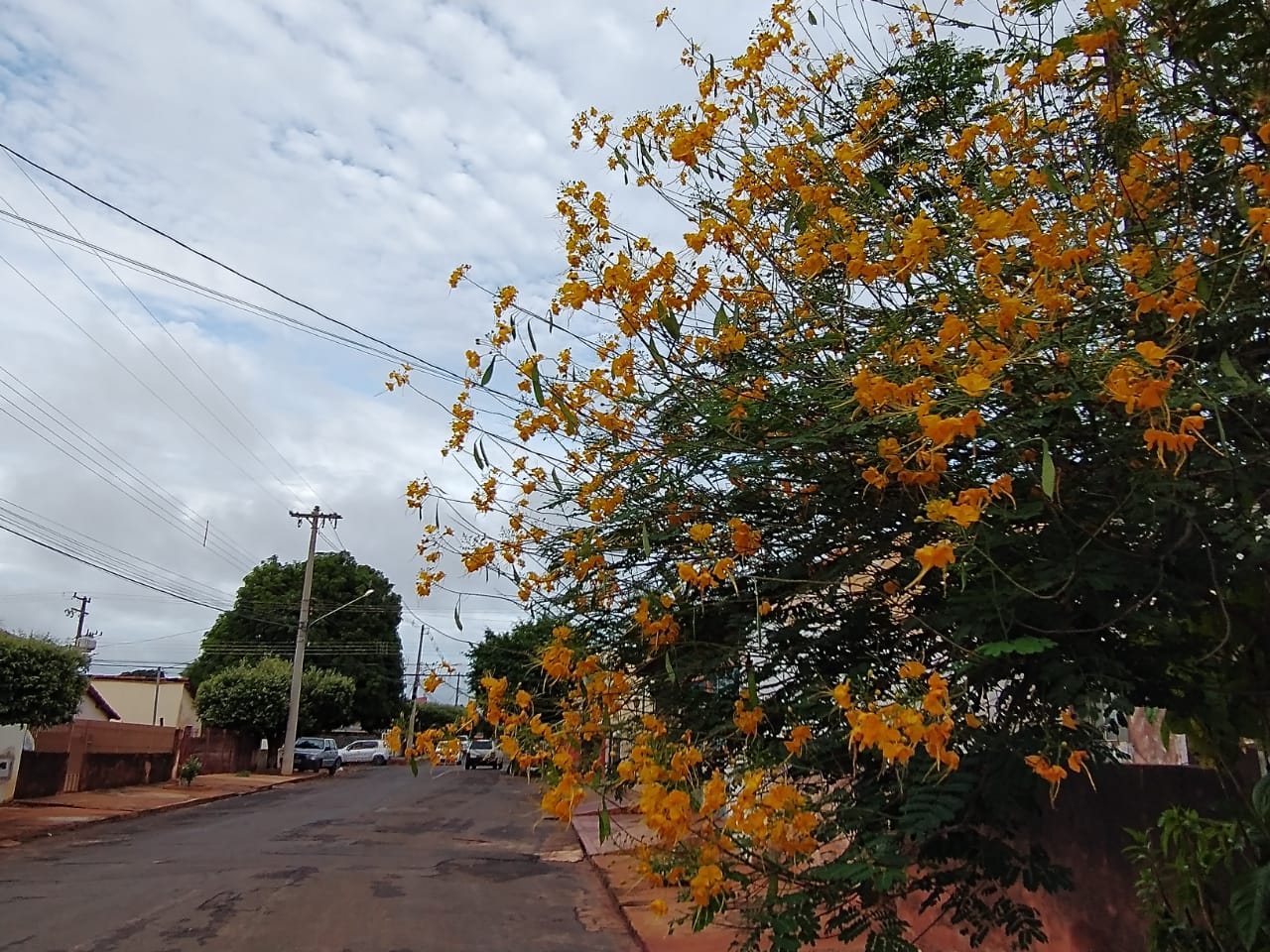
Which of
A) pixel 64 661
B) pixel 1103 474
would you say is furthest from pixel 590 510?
pixel 64 661

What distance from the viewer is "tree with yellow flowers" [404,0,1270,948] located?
279 cm

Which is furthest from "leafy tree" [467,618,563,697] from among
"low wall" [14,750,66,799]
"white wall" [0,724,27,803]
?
"low wall" [14,750,66,799]

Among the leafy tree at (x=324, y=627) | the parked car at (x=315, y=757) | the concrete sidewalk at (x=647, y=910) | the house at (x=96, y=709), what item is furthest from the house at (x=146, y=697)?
the concrete sidewalk at (x=647, y=910)

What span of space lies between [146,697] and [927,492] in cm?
4206

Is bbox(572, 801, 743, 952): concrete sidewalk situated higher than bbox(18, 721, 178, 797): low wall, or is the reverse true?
bbox(18, 721, 178, 797): low wall

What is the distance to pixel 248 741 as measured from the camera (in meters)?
39.0

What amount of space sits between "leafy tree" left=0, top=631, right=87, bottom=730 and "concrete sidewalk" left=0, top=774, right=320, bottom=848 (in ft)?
5.66

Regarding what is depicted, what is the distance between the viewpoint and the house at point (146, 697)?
127 feet

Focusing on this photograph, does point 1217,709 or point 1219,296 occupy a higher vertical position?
point 1219,296

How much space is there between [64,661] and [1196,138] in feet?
61.0

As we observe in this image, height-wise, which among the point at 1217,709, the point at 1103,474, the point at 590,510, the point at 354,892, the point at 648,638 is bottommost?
the point at 354,892

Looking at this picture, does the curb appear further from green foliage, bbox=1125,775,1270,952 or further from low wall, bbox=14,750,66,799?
low wall, bbox=14,750,66,799

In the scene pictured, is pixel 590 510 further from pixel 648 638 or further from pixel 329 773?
pixel 329 773

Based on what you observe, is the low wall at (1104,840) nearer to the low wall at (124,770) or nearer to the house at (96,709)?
the low wall at (124,770)
